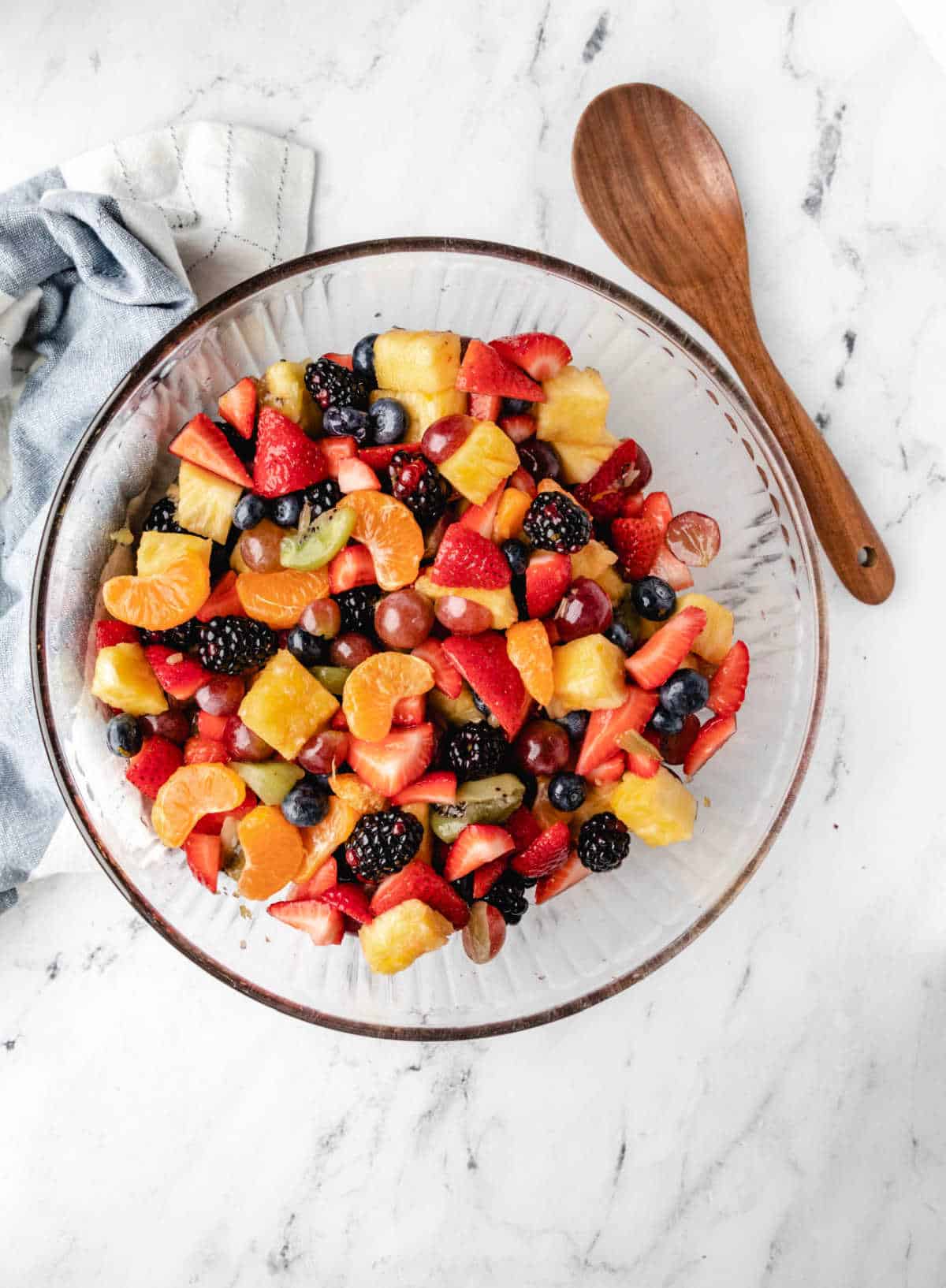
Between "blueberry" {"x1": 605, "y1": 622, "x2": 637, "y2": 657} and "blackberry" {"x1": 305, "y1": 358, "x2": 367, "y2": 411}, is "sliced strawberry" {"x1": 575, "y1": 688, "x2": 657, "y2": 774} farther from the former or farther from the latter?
"blackberry" {"x1": 305, "y1": 358, "x2": 367, "y2": 411}

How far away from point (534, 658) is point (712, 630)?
0.34 m

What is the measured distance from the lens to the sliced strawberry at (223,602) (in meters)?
1.62

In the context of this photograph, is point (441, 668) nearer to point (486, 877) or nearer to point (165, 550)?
point (486, 877)

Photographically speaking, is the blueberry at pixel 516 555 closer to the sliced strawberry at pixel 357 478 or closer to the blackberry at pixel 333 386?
the sliced strawberry at pixel 357 478

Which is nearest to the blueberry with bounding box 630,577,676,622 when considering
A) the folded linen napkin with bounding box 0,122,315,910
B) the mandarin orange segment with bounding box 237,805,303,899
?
the mandarin orange segment with bounding box 237,805,303,899

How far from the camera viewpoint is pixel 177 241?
75.3 inches

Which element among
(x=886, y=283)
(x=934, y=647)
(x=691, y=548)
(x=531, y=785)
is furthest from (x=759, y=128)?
(x=531, y=785)

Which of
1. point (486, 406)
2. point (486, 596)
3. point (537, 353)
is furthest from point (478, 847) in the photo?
point (537, 353)

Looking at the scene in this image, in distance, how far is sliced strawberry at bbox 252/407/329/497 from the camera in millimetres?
1600

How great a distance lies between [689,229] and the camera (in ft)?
6.33

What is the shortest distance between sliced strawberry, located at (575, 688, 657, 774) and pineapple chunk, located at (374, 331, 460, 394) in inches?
23.2

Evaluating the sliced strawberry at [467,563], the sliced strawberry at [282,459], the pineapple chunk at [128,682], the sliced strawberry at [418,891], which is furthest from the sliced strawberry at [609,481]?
the pineapple chunk at [128,682]

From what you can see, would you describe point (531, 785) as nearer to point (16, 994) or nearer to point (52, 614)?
point (52, 614)

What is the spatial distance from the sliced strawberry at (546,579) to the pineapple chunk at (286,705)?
1.18 ft
